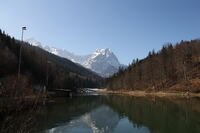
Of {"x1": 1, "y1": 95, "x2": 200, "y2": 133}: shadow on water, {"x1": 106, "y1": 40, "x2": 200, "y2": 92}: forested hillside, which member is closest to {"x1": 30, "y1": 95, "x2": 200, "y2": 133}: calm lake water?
{"x1": 1, "y1": 95, "x2": 200, "y2": 133}: shadow on water

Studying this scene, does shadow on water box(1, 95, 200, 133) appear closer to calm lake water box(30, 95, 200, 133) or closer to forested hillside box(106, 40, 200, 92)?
calm lake water box(30, 95, 200, 133)

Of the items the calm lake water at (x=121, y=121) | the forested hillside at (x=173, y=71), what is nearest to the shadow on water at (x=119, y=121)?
the calm lake water at (x=121, y=121)

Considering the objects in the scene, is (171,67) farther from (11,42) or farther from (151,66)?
(11,42)

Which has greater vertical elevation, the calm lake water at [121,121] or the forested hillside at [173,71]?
the forested hillside at [173,71]

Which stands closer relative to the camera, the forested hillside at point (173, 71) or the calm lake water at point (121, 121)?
the calm lake water at point (121, 121)

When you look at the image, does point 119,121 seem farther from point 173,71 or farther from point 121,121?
point 173,71

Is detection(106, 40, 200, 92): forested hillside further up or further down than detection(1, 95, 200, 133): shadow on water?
further up

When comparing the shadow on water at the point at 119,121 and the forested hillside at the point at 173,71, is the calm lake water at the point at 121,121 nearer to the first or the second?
the shadow on water at the point at 119,121

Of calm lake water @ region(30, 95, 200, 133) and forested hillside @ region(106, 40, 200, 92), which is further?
forested hillside @ region(106, 40, 200, 92)

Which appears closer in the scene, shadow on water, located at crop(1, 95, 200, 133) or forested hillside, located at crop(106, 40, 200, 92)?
shadow on water, located at crop(1, 95, 200, 133)

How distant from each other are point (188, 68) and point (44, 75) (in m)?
66.1

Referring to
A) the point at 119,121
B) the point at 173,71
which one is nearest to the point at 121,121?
the point at 119,121

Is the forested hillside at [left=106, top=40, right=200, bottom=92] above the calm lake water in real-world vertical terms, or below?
above

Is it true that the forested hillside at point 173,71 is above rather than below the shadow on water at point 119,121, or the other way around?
above
